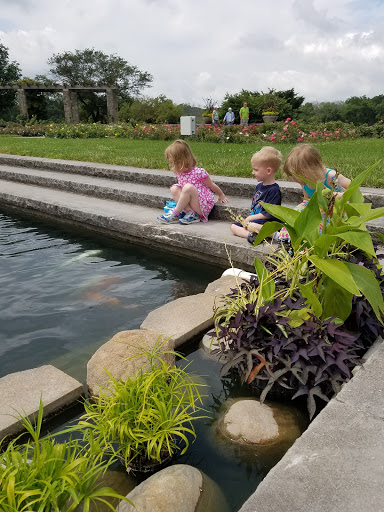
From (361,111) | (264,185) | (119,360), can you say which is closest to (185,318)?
(119,360)

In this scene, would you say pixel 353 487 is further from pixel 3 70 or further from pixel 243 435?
pixel 3 70

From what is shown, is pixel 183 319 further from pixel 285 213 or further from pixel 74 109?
pixel 74 109

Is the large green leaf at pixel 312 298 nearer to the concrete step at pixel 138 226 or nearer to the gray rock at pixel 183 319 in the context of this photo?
the gray rock at pixel 183 319

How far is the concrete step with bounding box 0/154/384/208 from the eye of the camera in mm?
5098

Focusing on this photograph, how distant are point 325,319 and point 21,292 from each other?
2.57 metres

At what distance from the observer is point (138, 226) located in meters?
4.79

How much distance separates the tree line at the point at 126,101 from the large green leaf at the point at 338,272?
2166 centimetres

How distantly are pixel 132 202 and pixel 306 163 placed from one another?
10.6ft

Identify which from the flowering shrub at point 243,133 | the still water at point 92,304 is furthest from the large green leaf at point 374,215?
the flowering shrub at point 243,133

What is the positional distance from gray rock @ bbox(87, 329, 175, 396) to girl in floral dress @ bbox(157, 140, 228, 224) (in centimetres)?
253

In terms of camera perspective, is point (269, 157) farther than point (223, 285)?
Yes

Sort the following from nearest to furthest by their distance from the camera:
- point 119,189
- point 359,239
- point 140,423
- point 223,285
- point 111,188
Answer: point 140,423, point 359,239, point 223,285, point 119,189, point 111,188

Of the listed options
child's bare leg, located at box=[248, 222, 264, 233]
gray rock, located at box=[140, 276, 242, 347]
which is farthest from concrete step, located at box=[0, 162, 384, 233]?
gray rock, located at box=[140, 276, 242, 347]

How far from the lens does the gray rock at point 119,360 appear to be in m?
2.20
